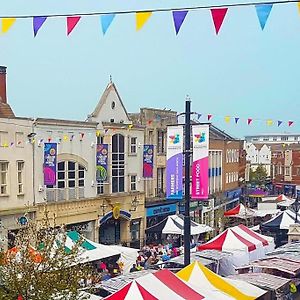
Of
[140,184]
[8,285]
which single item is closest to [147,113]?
[140,184]

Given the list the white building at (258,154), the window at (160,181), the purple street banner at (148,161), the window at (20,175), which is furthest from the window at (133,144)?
the white building at (258,154)

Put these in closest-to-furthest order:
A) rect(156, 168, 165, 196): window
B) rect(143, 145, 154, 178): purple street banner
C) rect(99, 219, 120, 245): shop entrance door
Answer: rect(99, 219, 120, 245): shop entrance door < rect(143, 145, 154, 178): purple street banner < rect(156, 168, 165, 196): window

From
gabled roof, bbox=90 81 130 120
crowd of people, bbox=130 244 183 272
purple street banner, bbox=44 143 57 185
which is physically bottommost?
crowd of people, bbox=130 244 183 272

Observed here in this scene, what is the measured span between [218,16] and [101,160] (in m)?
22.5

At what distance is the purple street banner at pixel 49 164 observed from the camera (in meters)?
27.8

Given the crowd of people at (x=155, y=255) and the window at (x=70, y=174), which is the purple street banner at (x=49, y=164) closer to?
the window at (x=70, y=174)

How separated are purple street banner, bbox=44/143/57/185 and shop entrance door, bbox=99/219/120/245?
6.42m

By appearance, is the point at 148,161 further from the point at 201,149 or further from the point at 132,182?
the point at 201,149

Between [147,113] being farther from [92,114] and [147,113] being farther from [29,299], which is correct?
[29,299]

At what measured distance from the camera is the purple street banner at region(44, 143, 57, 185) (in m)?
27.8

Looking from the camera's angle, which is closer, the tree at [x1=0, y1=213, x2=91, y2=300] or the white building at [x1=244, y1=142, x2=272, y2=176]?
the tree at [x1=0, y1=213, x2=91, y2=300]

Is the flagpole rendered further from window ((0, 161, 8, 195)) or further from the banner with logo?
window ((0, 161, 8, 195))

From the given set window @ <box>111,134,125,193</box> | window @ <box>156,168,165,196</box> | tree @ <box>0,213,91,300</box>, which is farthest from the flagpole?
window @ <box>156,168,165,196</box>

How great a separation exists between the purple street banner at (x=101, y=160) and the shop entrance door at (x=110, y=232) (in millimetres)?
3207
